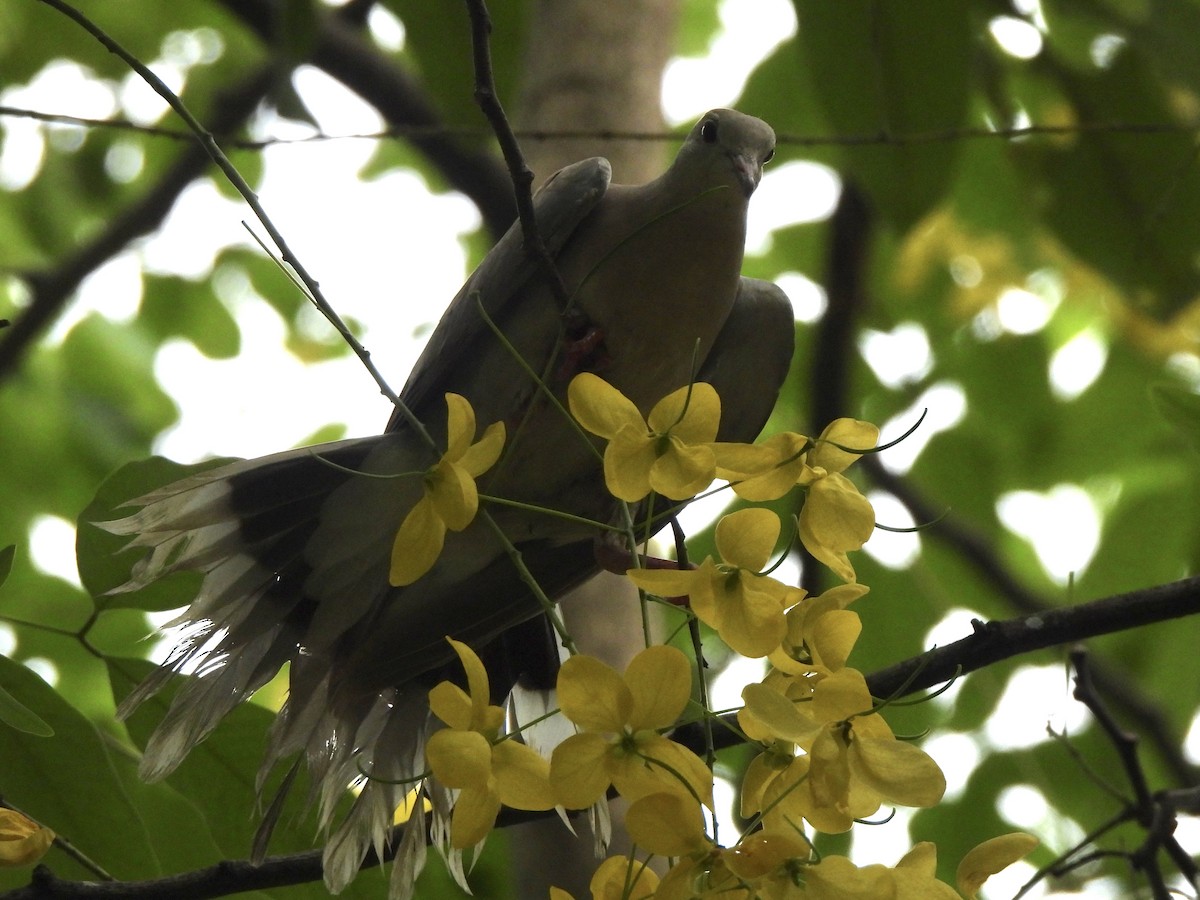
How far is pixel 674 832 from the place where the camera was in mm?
1218

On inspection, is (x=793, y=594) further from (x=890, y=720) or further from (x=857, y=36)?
(x=857, y=36)

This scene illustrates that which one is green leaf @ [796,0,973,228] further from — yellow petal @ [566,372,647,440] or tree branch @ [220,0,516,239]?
yellow petal @ [566,372,647,440]

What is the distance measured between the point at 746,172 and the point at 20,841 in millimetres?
1756

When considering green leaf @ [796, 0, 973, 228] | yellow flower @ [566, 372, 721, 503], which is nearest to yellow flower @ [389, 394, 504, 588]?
yellow flower @ [566, 372, 721, 503]

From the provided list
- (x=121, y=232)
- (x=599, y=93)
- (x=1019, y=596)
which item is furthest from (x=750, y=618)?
(x=121, y=232)

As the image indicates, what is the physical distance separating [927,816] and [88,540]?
2109 mm

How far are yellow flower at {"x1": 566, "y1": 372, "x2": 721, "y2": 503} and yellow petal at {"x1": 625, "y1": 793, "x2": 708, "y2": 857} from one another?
33 cm

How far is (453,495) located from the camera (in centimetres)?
138

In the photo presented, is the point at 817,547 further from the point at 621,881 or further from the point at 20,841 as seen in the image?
the point at 20,841

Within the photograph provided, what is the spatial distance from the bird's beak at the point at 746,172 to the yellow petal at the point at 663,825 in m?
1.60

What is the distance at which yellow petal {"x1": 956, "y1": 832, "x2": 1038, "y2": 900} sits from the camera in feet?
4.66

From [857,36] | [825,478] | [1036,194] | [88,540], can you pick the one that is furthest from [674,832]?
[1036,194]

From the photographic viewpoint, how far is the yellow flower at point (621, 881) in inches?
51.3

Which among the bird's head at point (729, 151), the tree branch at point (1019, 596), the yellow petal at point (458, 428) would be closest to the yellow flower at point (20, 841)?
the yellow petal at point (458, 428)
